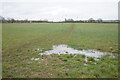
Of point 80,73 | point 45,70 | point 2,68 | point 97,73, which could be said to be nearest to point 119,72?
point 97,73

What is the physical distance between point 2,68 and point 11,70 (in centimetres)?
64

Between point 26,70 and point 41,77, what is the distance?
1.28m

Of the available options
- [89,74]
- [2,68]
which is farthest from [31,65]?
[89,74]

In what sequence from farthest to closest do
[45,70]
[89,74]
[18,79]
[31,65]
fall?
[31,65], [45,70], [89,74], [18,79]

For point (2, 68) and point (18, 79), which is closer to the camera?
point (18, 79)

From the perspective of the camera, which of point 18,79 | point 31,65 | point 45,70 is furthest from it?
point 31,65

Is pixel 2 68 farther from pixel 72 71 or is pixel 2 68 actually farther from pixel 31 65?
pixel 72 71

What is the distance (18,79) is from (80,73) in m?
2.95

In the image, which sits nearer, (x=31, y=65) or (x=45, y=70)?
(x=45, y=70)

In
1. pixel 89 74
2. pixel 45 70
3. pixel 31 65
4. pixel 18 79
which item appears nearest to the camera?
pixel 18 79

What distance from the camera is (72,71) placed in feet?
23.6

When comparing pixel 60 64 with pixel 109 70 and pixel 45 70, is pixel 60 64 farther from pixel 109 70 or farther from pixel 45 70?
pixel 109 70

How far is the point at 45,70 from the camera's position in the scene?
24.5 ft

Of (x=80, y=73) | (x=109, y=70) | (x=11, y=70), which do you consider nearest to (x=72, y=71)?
(x=80, y=73)
